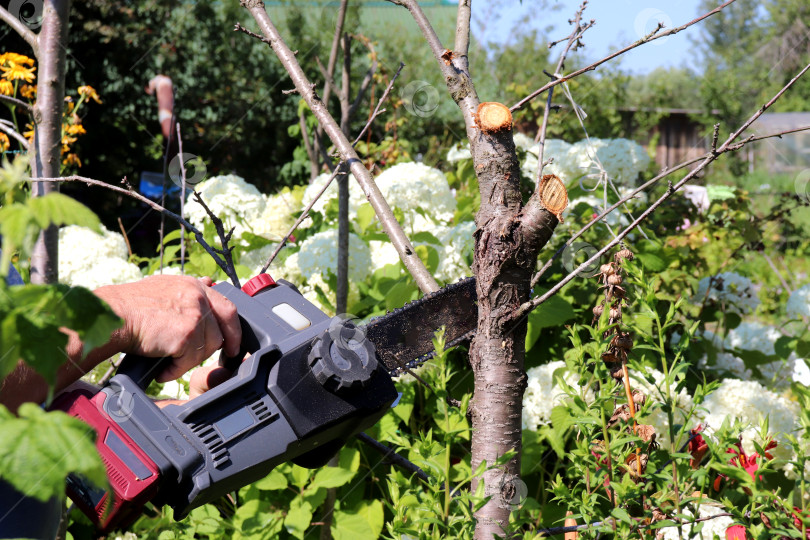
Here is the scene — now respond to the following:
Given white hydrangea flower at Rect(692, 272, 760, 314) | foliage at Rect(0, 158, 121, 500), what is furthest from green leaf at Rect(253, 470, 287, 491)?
white hydrangea flower at Rect(692, 272, 760, 314)

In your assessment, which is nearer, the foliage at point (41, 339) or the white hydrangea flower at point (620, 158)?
the foliage at point (41, 339)

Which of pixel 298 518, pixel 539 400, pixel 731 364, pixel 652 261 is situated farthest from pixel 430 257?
pixel 731 364

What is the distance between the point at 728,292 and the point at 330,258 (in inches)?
52.6

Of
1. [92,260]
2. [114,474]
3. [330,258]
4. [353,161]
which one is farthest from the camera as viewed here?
[92,260]

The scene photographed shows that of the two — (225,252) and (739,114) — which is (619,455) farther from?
(739,114)

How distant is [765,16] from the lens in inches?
701

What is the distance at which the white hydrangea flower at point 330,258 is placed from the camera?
2.01m

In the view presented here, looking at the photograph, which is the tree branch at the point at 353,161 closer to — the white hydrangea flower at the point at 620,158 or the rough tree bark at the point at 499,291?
the rough tree bark at the point at 499,291

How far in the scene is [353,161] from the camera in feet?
4.53

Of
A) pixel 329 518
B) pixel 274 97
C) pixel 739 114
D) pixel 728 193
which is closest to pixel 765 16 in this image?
pixel 739 114

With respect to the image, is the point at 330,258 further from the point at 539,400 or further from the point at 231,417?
the point at 231,417

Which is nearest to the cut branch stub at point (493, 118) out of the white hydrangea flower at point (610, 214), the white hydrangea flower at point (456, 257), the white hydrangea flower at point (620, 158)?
the white hydrangea flower at point (456, 257)

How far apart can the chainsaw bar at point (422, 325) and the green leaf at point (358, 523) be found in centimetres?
61

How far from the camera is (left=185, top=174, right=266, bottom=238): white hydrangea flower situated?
2.52m
